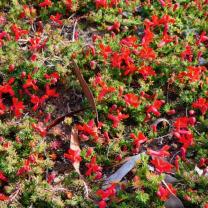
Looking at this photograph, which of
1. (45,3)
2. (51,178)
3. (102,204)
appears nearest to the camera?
(102,204)

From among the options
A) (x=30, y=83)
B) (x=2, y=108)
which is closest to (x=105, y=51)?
(x=30, y=83)

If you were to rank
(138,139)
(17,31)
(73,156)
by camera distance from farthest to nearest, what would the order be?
1. (17,31)
2. (138,139)
3. (73,156)

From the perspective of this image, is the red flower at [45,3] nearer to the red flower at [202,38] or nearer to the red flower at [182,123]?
the red flower at [202,38]

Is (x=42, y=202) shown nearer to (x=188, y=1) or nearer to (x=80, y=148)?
(x=80, y=148)

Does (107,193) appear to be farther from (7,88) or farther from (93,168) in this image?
(7,88)

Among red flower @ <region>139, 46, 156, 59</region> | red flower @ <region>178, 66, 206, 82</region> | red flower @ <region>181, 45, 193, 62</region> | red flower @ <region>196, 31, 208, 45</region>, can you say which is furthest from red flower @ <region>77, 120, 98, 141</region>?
red flower @ <region>196, 31, 208, 45</region>

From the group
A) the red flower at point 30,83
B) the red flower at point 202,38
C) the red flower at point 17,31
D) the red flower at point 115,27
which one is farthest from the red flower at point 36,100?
the red flower at point 202,38

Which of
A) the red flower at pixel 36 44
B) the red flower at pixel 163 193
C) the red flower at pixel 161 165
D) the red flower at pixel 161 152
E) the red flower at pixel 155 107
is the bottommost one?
the red flower at pixel 163 193

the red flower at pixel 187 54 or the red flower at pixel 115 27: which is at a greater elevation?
the red flower at pixel 115 27
